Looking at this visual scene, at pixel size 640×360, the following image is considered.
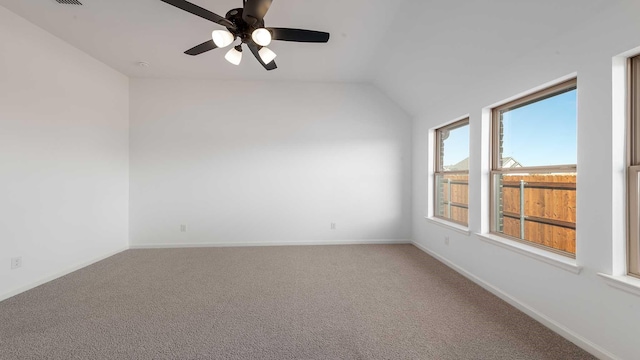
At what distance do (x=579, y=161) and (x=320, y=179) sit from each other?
3239mm

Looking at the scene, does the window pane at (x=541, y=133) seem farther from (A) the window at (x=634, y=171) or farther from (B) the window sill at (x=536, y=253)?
(B) the window sill at (x=536, y=253)

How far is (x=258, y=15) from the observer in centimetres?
180

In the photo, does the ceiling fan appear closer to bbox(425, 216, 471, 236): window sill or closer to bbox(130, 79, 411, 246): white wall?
bbox(130, 79, 411, 246): white wall

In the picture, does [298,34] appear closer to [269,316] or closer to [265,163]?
[269,316]

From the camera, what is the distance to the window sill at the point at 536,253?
1.80m

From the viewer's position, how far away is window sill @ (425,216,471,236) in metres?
3.03

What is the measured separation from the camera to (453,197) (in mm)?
3613

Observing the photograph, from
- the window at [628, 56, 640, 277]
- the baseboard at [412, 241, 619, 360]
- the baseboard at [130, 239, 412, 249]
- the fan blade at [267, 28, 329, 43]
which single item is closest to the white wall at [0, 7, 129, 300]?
the baseboard at [130, 239, 412, 249]

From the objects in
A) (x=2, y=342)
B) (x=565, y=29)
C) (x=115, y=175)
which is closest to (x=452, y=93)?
(x=565, y=29)

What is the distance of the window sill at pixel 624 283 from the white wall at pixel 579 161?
38 millimetres

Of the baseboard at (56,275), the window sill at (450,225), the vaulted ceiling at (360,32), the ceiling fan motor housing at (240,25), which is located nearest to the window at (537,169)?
the window sill at (450,225)

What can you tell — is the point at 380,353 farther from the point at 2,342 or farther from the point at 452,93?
the point at 452,93

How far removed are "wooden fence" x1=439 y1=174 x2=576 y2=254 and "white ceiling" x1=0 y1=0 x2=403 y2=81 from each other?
6.98 ft

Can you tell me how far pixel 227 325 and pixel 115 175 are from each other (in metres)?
3.37
